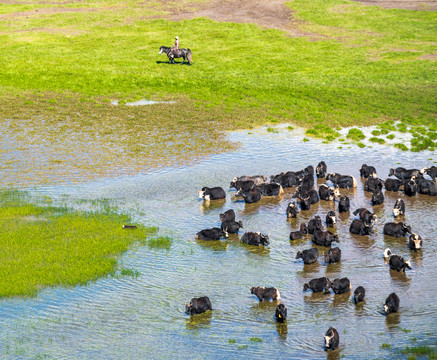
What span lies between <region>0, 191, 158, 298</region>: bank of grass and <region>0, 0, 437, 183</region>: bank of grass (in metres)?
7.02

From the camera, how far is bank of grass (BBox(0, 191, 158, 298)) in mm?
17922

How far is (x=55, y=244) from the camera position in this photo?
20.2 metres

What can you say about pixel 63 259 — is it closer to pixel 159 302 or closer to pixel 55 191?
pixel 159 302

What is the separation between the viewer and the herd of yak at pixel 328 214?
16.5 m

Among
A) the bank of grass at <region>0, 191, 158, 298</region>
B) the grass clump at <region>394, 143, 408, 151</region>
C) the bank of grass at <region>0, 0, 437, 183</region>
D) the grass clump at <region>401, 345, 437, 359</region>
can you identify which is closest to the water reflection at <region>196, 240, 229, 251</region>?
the bank of grass at <region>0, 191, 158, 298</region>

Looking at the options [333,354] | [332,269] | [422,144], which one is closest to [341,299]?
[332,269]

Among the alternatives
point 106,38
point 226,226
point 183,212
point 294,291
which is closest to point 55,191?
point 183,212

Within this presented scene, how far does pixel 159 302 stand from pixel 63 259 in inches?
160

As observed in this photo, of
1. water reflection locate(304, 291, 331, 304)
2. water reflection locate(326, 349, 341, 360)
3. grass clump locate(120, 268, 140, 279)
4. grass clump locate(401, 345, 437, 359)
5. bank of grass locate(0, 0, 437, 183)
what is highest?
bank of grass locate(0, 0, 437, 183)

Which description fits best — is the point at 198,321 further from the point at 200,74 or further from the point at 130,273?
the point at 200,74

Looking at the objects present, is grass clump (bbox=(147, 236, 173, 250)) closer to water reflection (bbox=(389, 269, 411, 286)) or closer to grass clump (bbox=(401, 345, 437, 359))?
water reflection (bbox=(389, 269, 411, 286))

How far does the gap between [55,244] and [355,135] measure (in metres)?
19.0

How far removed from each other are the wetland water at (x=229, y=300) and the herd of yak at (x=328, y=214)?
280mm

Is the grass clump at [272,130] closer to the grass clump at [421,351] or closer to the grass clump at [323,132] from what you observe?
the grass clump at [323,132]
